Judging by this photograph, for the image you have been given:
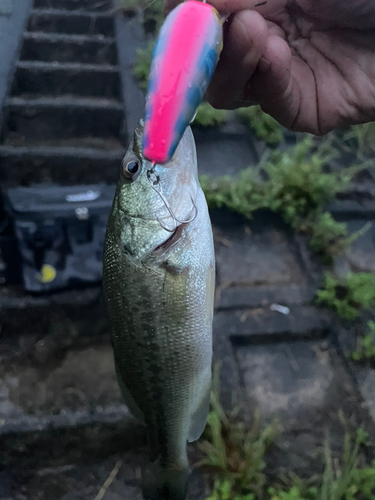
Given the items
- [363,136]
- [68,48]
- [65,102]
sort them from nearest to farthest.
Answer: [65,102] → [363,136] → [68,48]

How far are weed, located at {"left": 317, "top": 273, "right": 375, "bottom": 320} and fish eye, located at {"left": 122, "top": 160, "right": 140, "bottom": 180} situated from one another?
2.09m

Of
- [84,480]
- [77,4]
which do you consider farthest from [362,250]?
[77,4]

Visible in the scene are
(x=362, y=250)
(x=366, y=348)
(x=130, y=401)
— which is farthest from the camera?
(x=362, y=250)

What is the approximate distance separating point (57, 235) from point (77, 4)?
380 cm

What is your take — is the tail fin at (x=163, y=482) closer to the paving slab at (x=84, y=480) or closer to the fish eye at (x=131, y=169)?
the paving slab at (x=84, y=480)

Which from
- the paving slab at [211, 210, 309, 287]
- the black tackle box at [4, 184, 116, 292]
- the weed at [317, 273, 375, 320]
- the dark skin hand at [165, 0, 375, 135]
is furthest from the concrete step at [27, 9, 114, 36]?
the weed at [317, 273, 375, 320]

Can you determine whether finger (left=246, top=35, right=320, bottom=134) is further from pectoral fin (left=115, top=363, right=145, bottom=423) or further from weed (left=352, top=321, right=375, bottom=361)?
weed (left=352, top=321, right=375, bottom=361)

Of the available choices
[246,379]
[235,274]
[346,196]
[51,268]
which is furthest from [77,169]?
[346,196]

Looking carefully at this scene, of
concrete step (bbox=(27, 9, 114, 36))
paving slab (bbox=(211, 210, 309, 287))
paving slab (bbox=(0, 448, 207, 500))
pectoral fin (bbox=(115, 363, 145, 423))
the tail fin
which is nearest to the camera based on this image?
pectoral fin (bbox=(115, 363, 145, 423))

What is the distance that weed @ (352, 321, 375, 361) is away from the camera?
2682 mm

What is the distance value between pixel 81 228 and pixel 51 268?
0.40 metres

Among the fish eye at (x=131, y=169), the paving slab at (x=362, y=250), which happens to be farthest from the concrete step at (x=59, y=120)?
the fish eye at (x=131, y=169)

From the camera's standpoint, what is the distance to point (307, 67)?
1921 millimetres

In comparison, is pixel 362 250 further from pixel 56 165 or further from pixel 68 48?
pixel 68 48
